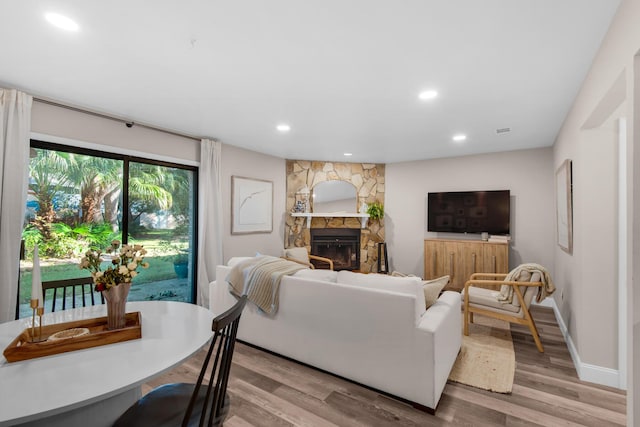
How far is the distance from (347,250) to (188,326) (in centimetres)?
471

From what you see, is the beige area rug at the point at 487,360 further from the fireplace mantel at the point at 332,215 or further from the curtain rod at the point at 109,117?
the curtain rod at the point at 109,117

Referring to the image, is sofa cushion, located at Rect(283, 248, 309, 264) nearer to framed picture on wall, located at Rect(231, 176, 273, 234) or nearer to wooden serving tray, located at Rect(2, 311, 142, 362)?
framed picture on wall, located at Rect(231, 176, 273, 234)

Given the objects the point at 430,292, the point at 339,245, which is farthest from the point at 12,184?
the point at 339,245

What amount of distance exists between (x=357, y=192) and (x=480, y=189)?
7.35 feet

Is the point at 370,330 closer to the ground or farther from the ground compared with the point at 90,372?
closer to the ground

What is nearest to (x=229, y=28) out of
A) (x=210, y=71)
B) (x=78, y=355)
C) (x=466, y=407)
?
(x=210, y=71)

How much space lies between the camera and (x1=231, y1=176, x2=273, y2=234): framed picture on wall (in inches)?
188

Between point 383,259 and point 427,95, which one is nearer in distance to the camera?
point 427,95

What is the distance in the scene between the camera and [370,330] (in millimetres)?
2197

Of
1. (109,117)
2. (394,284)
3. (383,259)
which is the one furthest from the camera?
(383,259)

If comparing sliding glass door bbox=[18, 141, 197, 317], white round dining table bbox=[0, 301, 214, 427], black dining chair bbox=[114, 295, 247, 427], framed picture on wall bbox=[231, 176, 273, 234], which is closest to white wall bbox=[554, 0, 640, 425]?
black dining chair bbox=[114, 295, 247, 427]

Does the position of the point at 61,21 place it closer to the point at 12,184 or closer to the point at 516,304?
the point at 12,184

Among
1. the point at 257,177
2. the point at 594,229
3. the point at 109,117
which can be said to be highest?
the point at 109,117

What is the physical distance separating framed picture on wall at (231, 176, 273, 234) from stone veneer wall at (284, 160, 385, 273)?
0.59 meters
